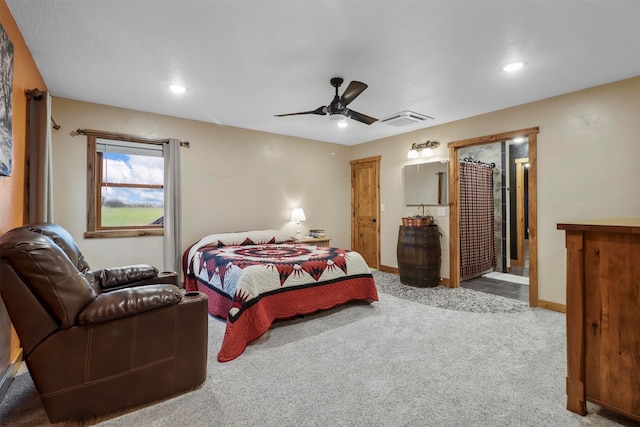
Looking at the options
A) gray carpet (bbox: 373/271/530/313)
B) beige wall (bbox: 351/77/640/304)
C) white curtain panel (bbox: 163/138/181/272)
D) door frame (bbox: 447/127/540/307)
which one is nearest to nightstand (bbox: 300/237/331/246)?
gray carpet (bbox: 373/271/530/313)

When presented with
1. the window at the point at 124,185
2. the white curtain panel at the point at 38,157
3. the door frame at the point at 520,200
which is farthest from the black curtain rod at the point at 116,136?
the door frame at the point at 520,200

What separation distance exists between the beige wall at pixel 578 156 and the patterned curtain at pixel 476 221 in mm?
1086

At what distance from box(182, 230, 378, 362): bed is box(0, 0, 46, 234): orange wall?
62.1 inches

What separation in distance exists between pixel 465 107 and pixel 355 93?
1.91 meters

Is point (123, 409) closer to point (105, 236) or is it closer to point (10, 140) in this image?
point (10, 140)

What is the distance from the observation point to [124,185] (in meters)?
4.05

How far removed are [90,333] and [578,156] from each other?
14.6 ft

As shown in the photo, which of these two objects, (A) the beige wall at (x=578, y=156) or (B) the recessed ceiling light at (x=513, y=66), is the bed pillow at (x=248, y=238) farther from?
(B) the recessed ceiling light at (x=513, y=66)

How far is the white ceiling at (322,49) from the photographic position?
198 centimetres

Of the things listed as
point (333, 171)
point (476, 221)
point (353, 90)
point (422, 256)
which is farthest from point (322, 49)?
point (476, 221)

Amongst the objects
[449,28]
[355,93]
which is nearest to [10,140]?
[355,93]

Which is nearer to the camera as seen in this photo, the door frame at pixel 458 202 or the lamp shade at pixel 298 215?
the door frame at pixel 458 202

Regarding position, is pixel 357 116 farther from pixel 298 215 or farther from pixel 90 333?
pixel 90 333

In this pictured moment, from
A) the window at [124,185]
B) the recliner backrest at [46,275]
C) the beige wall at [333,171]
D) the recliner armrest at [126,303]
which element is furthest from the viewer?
the window at [124,185]
